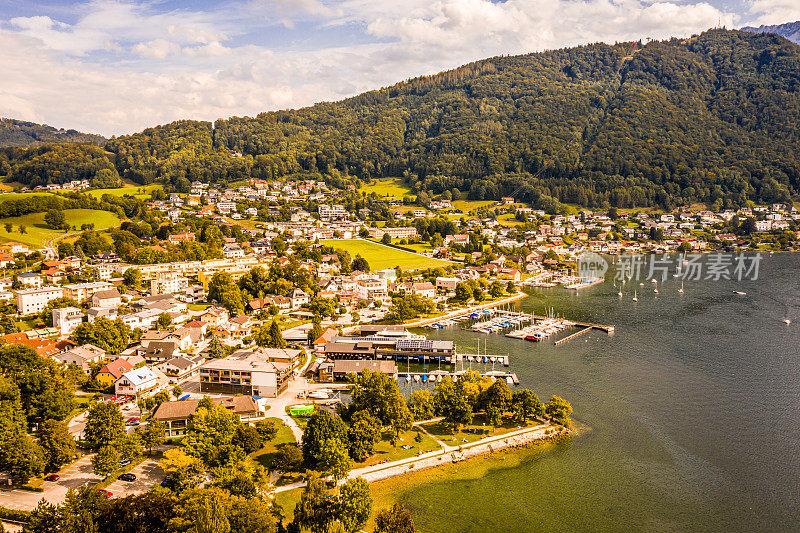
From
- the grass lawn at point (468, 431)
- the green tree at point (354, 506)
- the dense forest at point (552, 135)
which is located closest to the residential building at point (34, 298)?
the grass lawn at point (468, 431)

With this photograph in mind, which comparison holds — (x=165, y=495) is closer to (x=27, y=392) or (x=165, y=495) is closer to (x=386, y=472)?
(x=386, y=472)

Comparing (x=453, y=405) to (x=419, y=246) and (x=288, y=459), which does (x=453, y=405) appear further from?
(x=419, y=246)

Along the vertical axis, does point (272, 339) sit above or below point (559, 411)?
above

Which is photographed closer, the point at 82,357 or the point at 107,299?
the point at 82,357

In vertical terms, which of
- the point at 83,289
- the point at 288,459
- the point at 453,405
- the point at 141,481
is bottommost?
the point at 141,481

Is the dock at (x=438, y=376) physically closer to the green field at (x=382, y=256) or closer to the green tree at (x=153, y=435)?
the green tree at (x=153, y=435)

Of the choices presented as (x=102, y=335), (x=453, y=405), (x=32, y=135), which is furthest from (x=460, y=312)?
(x=32, y=135)
